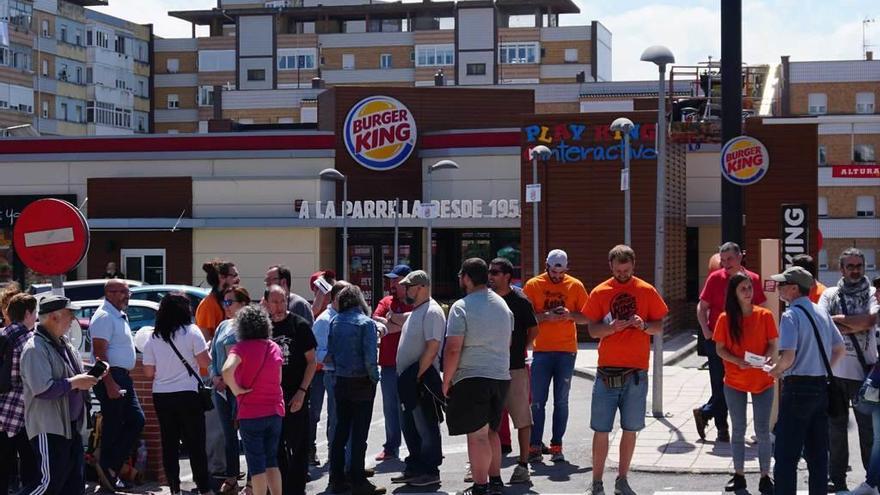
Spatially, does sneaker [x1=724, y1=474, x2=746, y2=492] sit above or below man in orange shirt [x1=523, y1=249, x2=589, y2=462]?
below

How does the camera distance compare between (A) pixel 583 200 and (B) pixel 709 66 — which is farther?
(B) pixel 709 66

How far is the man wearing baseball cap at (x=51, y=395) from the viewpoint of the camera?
348 inches

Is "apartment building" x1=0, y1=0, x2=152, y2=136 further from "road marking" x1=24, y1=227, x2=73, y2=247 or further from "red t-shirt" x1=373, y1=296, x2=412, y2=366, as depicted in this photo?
"road marking" x1=24, y1=227, x2=73, y2=247

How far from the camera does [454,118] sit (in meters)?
35.5

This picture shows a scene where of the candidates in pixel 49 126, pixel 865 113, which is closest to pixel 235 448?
pixel 865 113

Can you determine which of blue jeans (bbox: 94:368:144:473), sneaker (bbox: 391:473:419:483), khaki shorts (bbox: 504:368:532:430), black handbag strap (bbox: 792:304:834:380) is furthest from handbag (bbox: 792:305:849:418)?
blue jeans (bbox: 94:368:144:473)

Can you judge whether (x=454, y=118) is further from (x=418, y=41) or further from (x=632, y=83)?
(x=418, y=41)

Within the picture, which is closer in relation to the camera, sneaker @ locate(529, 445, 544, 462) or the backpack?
the backpack

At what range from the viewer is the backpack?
9.26 metres

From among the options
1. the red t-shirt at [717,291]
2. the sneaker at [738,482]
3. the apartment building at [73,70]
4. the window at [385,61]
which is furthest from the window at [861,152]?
the sneaker at [738,482]

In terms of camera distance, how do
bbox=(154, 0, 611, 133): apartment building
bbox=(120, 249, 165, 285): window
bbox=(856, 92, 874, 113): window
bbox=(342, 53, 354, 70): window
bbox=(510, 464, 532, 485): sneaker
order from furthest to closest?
bbox=(342, 53, 354, 70): window < bbox=(154, 0, 611, 133): apartment building < bbox=(856, 92, 874, 113): window < bbox=(120, 249, 165, 285): window < bbox=(510, 464, 532, 485): sneaker

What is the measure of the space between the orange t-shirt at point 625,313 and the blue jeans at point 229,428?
2.98 m

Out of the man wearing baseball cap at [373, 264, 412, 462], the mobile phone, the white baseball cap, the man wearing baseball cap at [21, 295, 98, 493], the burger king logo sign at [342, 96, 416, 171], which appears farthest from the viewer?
the burger king logo sign at [342, 96, 416, 171]

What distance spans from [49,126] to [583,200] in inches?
2647
